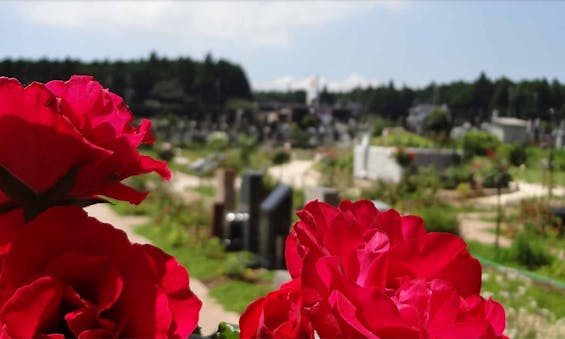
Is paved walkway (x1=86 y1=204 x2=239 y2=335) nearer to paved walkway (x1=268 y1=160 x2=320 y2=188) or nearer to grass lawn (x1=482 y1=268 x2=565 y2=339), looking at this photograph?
grass lawn (x1=482 y1=268 x2=565 y2=339)

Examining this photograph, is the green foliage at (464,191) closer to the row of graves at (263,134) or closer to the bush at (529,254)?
the bush at (529,254)

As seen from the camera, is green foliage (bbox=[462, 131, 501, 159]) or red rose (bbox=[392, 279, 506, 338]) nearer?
red rose (bbox=[392, 279, 506, 338])

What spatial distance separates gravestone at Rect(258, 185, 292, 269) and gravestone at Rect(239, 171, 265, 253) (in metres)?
0.41

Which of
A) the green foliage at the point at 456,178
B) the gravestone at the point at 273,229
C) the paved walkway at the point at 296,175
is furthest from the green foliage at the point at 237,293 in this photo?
the green foliage at the point at 456,178

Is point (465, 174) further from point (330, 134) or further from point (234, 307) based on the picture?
point (330, 134)

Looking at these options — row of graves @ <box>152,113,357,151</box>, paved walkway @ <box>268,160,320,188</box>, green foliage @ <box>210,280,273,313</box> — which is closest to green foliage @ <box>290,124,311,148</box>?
row of graves @ <box>152,113,357,151</box>

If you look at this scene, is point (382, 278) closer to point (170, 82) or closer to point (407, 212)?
point (407, 212)

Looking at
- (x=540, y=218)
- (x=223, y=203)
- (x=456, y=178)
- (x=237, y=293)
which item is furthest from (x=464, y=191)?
(x=237, y=293)

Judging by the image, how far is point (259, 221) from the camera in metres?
10.5

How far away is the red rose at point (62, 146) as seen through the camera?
668 mm

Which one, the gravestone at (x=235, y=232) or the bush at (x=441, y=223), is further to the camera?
the bush at (x=441, y=223)

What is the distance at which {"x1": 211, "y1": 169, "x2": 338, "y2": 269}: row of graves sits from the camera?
31.8 feet

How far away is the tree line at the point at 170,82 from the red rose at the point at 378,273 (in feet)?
214

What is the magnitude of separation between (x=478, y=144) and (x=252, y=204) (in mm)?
Result: 18065
